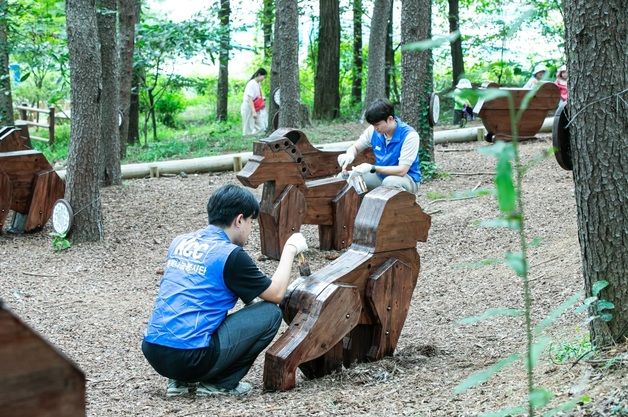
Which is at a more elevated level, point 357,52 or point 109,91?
point 357,52

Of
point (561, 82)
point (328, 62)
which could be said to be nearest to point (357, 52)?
point (328, 62)

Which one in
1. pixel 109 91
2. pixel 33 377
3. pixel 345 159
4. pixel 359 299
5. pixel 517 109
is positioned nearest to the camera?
pixel 33 377

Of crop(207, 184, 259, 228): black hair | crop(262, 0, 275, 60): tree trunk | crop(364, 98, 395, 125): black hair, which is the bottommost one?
crop(207, 184, 259, 228): black hair

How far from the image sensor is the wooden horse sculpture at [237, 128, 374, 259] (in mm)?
8000

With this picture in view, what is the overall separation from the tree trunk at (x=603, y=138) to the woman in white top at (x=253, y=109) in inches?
595

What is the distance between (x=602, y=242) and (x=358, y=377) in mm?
1601

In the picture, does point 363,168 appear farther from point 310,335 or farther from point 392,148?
point 310,335

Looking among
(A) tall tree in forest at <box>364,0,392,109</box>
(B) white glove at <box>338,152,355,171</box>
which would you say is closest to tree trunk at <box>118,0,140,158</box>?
(A) tall tree in forest at <box>364,0,392,109</box>

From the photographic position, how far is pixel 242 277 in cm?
459

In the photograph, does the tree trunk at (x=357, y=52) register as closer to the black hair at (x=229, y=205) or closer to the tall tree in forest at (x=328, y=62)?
the tall tree in forest at (x=328, y=62)

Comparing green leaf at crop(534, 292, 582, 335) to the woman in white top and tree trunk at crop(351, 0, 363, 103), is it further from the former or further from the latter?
tree trunk at crop(351, 0, 363, 103)

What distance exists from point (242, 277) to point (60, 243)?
4.65m

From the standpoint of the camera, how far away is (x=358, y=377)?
4898mm

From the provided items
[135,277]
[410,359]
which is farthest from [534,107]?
[410,359]
